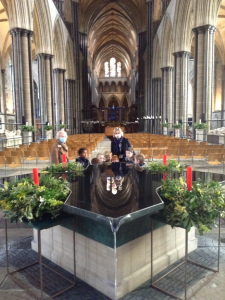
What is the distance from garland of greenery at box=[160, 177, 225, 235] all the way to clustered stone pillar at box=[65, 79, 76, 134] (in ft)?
91.9

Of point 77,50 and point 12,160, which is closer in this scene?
point 12,160

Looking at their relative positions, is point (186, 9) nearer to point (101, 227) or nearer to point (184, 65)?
point (184, 65)

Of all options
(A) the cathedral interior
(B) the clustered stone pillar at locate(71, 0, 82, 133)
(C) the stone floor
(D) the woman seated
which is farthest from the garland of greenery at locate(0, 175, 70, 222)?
(B) the clustered stone pillar at locate(71, 0, 82, 133)

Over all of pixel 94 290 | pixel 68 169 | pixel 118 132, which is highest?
pixel 118 132

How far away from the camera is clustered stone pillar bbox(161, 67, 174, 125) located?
2470cm

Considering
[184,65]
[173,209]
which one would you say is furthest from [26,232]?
[184,65]

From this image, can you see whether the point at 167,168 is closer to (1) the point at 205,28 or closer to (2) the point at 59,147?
(2) the point at 59,147

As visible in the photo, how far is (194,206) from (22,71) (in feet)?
51.6

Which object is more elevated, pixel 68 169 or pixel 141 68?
pixel 141 68

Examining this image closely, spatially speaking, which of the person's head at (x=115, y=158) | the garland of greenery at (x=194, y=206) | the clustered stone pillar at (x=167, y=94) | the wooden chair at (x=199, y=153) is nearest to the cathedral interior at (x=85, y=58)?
the clustered stone pillar at (x=167, y=94)

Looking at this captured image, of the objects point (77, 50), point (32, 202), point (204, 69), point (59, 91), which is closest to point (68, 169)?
point (32, 202)

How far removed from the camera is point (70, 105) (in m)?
30.4

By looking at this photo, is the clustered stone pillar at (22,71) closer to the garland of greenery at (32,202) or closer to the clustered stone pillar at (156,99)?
the garland of greenery at (32,202)

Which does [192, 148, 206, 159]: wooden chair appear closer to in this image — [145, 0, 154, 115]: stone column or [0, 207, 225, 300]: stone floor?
[0, 207, 225, 300]: stone floor
